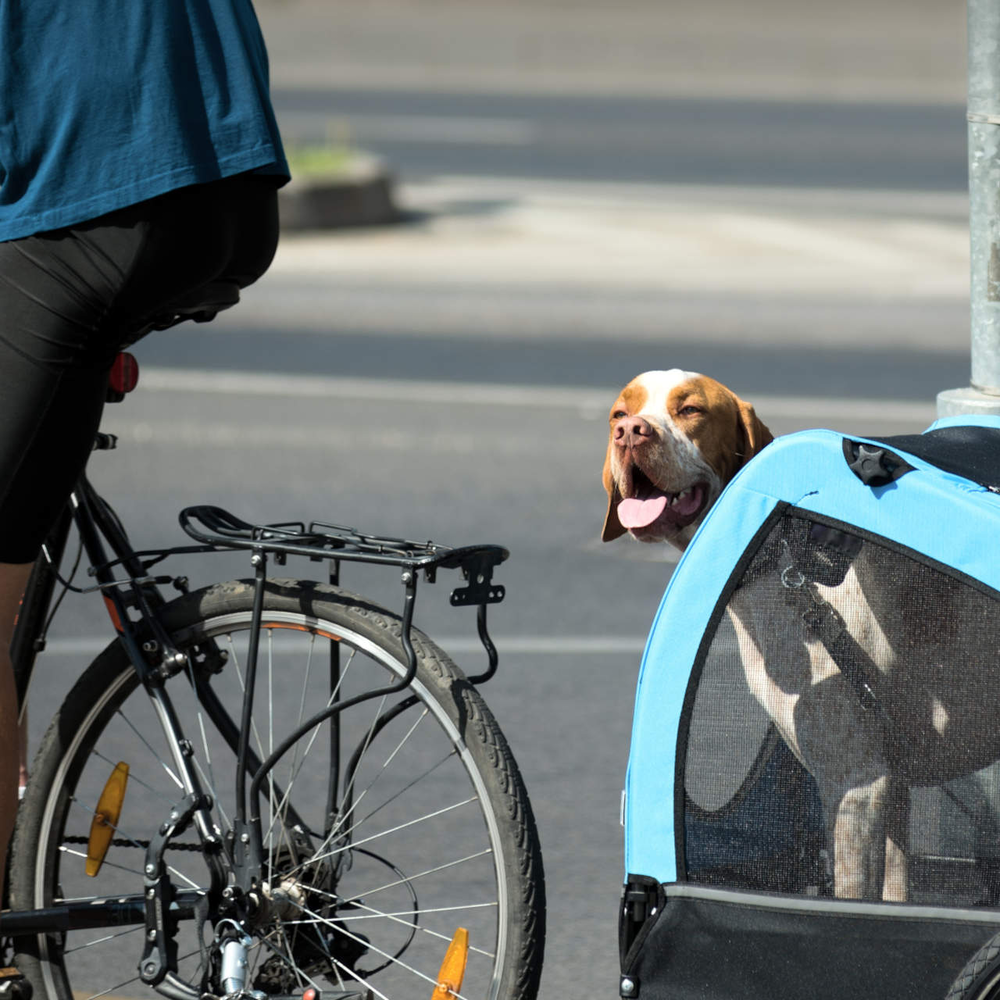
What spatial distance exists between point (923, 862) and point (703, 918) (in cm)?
32

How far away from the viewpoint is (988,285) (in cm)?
312

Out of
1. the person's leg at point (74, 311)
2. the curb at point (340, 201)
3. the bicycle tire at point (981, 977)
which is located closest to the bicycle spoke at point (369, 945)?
the person's leg at point (74, 311)

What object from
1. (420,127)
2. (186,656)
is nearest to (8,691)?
(186,656)

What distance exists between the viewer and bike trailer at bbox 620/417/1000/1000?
2299 mm

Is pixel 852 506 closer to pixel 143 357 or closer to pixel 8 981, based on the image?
pixel 8 981

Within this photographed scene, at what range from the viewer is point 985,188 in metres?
3.10

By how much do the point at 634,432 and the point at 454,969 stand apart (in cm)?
92

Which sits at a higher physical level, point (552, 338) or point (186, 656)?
point (552, 338)

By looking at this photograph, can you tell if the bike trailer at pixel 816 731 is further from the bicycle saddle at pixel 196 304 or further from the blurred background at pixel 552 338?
the blurred background at pixel 552 338

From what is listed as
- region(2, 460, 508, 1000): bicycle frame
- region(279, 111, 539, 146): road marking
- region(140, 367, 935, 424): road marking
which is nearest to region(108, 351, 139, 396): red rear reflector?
region(2, 460, 508, 1000): bicycle frame

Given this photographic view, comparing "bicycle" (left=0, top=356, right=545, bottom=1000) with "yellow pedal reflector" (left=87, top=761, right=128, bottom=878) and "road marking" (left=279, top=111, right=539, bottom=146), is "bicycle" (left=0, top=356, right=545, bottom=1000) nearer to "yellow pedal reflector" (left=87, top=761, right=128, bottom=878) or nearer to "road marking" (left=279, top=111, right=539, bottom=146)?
"yellow pedal reflector" (left=87, top=761, right=128, bottom=878)

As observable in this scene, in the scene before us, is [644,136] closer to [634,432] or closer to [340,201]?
[340,201]

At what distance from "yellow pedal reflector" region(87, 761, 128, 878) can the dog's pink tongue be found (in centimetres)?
95

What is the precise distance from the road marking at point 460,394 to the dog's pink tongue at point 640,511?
18.1 ft
